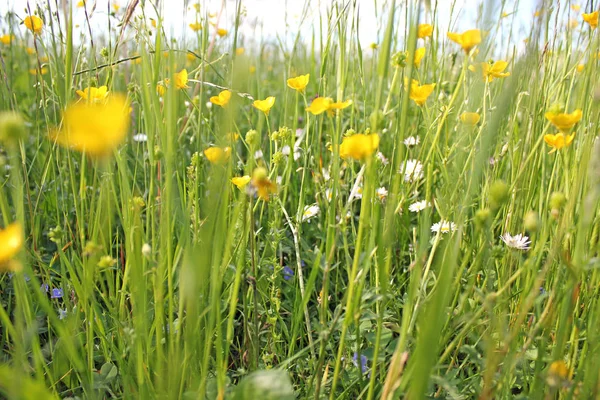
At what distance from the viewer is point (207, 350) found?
2.07 feet

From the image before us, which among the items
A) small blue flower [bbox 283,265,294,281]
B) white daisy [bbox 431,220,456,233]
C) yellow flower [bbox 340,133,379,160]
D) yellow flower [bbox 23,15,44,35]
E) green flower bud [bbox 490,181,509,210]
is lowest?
small blue flower [bbox 283,265,294,281]

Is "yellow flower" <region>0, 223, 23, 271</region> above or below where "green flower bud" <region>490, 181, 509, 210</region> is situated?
below

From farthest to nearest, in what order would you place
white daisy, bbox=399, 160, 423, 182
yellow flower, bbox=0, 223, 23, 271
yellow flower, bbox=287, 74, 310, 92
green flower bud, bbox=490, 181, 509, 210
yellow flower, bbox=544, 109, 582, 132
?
yellow flower, bbox=287, 74, 310, 92, white daisy, bbox=399, 160, 423, 182, yellow flower, bbox=544, 109, 582, 132, green flower bud, bbox=490, 181, 509, 210, yellow flower, bbox=0, 223, 23, 271

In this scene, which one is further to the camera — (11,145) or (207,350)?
(207,350)

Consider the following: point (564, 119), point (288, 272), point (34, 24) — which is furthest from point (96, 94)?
point (564, 119)

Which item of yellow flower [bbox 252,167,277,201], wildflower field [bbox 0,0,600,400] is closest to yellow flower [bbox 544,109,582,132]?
wildflower field [bbox 0,0,600,400]

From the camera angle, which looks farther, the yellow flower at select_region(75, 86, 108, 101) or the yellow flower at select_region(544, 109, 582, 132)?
the yellow flower at select_region(75, 86, 108, 101)

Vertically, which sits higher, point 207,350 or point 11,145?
point 11,145

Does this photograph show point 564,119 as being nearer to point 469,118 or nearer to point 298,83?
point 469,118

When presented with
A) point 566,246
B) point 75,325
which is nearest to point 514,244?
point 566,246

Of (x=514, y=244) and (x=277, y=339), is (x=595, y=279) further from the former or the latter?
(x=277, y=339)

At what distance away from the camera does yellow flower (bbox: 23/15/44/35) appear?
1099 mm

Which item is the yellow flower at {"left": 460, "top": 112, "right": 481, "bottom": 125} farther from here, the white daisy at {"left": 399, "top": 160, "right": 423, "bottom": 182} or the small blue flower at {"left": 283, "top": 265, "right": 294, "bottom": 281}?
the small blue flower at {"left": 283, "top": 265, "right": 294, "bottom": 281}

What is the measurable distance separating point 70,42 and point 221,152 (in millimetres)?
483
